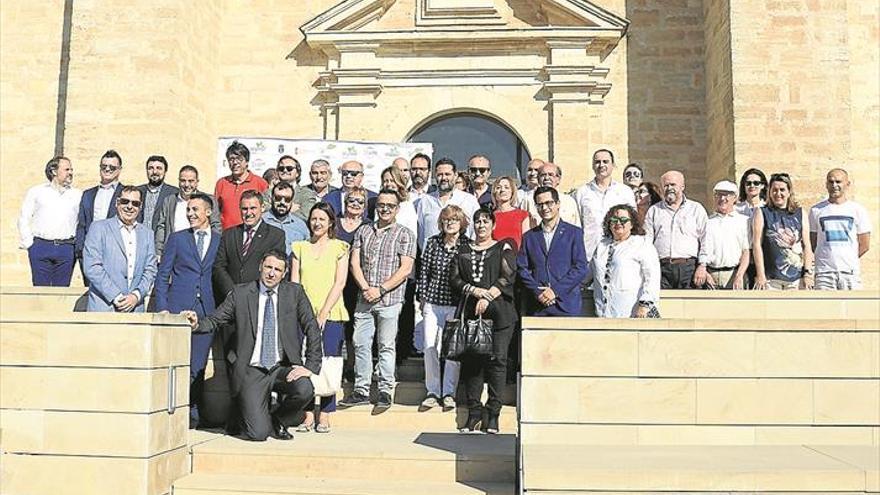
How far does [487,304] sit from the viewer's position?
21.2 feet

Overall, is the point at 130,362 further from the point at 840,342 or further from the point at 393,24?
the point at 393,24

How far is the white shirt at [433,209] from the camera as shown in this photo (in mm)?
7988

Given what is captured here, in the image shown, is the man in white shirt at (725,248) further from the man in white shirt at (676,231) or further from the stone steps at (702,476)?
the stone steps at (702,476)

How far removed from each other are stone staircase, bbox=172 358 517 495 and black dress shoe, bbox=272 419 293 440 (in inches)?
3.2

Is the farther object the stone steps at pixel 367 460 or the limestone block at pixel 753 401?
the stone steps at pixel 367 460

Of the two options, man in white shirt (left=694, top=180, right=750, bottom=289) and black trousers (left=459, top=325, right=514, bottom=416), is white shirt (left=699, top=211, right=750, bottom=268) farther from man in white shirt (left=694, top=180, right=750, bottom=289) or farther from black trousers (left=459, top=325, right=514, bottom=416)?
black trousers (left=459, top=325, right=514, bottom=416)

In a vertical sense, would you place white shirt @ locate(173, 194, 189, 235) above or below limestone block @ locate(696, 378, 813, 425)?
above

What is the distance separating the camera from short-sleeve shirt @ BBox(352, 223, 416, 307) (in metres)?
7.14

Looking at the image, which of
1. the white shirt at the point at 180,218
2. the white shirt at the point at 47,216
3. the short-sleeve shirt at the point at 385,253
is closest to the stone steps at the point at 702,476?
the short-sleeve shirt at the point at 385,253

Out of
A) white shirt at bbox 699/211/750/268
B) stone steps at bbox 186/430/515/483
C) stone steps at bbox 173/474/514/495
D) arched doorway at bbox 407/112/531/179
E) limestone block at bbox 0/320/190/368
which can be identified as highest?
arched doorway at bbox 407/112/531/179

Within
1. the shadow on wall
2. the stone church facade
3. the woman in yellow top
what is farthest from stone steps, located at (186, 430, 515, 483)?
the shadow on wall

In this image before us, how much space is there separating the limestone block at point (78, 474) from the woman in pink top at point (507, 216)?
3.27 meters

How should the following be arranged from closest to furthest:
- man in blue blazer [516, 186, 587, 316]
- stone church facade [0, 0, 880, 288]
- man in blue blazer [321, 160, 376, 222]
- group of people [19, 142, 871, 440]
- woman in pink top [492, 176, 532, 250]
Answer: group of people [19, 142, 871, 440] → man in blue blazer [516, 186, 587, 316] → woman in pink top [492, 176, 532, 250] → man in blue blazer [321, 160, 376, 222] → stone church facade [0, 0, 880, 288]

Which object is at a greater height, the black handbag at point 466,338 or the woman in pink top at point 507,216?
the woman in pink top at point 507,216
